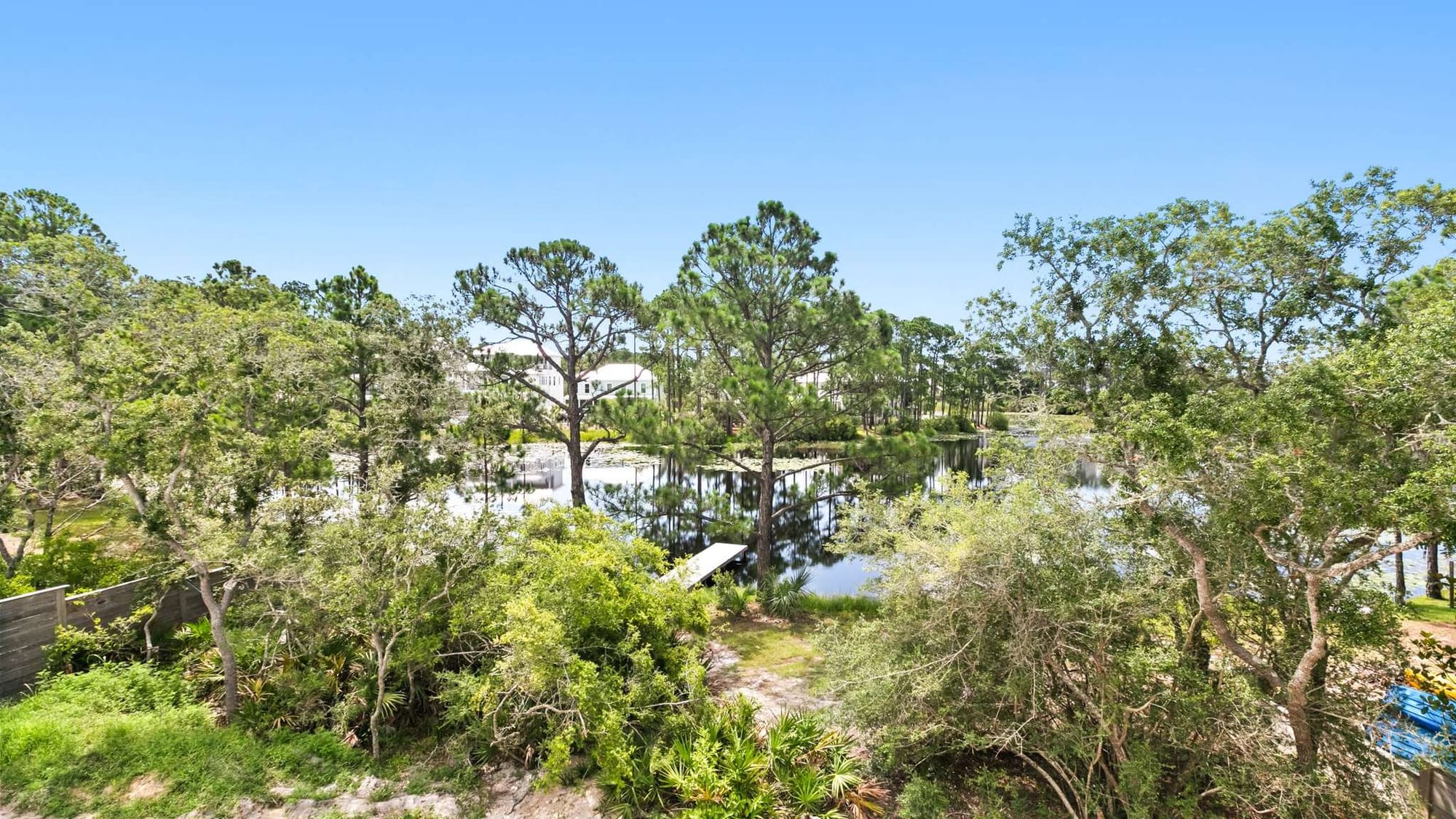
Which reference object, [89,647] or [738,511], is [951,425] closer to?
[738,511]

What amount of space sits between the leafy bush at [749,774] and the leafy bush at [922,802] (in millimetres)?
409

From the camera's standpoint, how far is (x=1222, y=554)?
5.39m

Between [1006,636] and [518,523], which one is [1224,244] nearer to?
[1006,636]

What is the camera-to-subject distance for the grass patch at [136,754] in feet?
19.3

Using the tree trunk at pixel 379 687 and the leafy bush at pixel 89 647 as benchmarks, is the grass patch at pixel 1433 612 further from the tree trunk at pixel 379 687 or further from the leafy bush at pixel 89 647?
the leafy bush at pixel 89 647

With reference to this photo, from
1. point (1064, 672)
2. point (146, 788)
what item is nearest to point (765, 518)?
point (1064, 672)

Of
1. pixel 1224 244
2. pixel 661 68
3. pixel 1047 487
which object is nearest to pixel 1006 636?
pixel 1047 487

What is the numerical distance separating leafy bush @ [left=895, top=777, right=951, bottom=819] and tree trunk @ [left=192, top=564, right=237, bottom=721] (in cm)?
803

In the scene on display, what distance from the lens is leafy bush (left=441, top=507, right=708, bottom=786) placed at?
20.7 ft

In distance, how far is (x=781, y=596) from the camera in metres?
12.3

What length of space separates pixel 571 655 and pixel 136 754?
491 centimetres

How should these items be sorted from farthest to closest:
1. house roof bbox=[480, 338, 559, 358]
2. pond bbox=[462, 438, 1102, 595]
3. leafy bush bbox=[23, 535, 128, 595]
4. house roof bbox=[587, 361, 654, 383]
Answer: house roof bbox=[587, 361, 654, 383] → house roof bbox=[480, 338, 559, 358] → pond bbox=[462, 438, 1102, 595] → leafy bush bbox=[23, 535, 128, 595]

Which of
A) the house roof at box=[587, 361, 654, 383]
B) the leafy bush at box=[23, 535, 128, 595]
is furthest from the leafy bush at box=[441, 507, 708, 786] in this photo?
the house roof at box=[587, 361, 654, 383]

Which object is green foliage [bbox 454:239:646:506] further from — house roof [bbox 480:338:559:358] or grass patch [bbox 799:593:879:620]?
grass patch [bbox 799:593:879:620]
